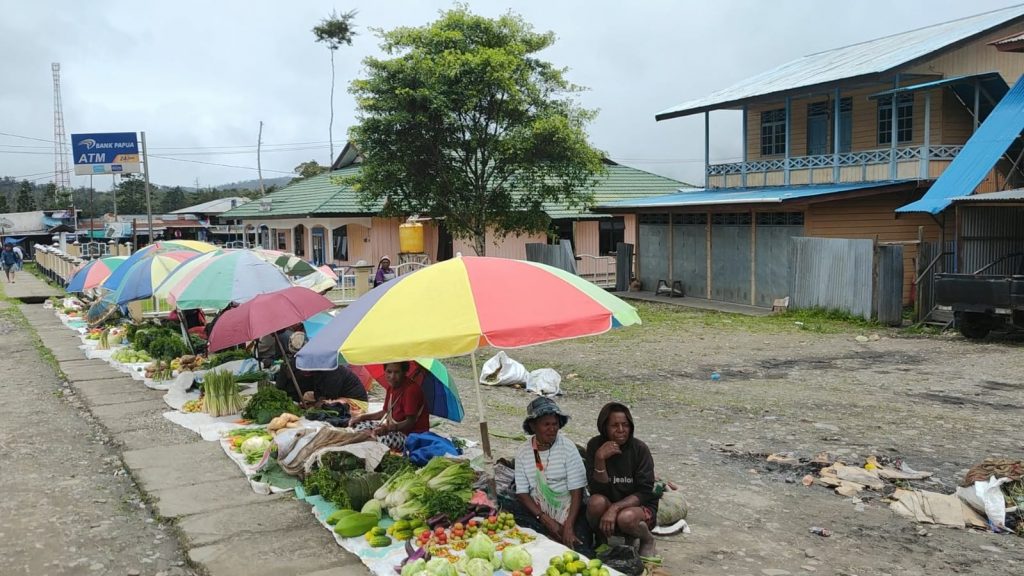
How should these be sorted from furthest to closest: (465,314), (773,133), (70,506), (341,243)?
1. (341,243)
2. (773,133)
3. (70,506)
4. (465,314)

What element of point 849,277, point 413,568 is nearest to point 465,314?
point 413,568

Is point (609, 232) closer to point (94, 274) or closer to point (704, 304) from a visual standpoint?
point (704, 304)

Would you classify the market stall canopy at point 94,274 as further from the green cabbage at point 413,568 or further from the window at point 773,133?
the window at point 773,133

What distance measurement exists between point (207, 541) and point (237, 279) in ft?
14.1

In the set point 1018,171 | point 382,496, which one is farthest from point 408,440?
point 1018,171

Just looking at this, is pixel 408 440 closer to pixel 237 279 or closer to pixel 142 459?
pixel 142 459

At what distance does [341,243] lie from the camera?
101ft

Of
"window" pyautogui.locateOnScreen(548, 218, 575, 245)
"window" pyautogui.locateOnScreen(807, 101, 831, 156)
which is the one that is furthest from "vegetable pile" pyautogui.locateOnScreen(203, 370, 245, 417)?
"window" pyautogui.locateOnScreen(548, 218, 575, 245)

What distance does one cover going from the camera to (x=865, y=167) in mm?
20422

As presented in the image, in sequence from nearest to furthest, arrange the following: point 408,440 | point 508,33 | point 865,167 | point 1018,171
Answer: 1. point 408,440
2. point 1018,171
3. point 865,167
4. point 508,33

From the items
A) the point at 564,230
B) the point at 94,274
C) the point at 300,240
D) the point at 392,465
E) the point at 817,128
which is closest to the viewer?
the point at 392,465

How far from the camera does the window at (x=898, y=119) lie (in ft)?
68.3

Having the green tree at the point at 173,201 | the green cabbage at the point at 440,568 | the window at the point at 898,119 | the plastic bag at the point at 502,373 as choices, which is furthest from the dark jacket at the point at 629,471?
the green tree at the point at 173,201

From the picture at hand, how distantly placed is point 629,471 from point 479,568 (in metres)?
1.15
